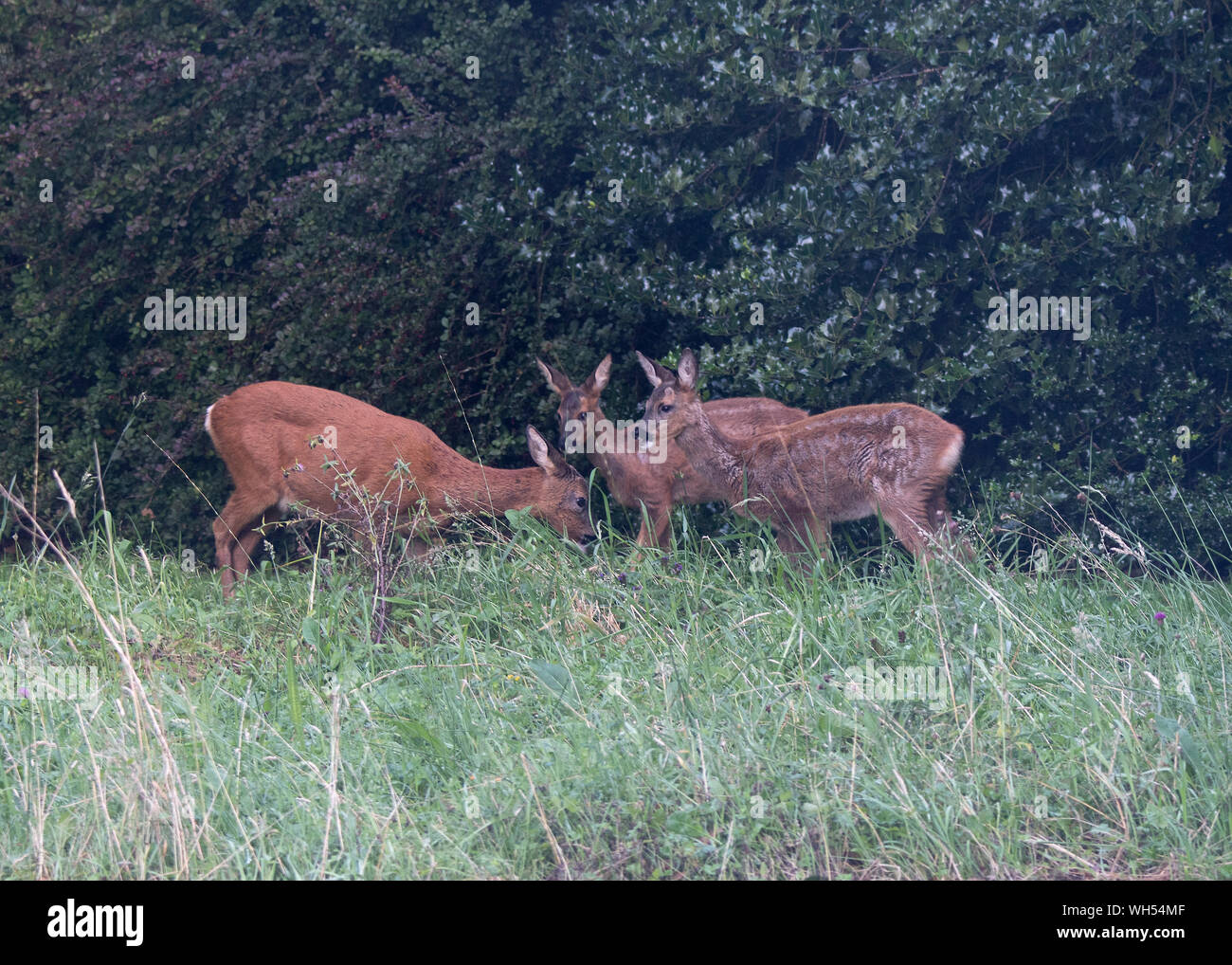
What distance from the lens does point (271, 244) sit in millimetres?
8219

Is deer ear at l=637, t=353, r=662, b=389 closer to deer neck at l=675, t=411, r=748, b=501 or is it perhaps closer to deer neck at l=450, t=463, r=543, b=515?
deer neck at l=675, t=411, r=748, b=501

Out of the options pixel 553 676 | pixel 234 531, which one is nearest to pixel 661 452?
pixel 234 531

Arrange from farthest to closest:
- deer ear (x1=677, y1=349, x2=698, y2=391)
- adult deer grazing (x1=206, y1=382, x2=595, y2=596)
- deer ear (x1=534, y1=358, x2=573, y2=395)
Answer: deer ear (x1=534, y1=358, x2=573, y2=395) < adult deer grazing (x1=206, y1=382, x2=595, y2=596) < deer ear (x1=677, y1=349, x2=698, y2=391)

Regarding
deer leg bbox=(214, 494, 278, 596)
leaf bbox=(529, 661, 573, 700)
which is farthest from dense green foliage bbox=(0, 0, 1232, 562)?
leaf bbox=(529, 661, 573, 700)

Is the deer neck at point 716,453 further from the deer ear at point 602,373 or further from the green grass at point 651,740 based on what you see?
the green grass at point 651,740

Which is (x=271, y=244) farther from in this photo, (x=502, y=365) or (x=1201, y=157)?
(x=1201, y=157)

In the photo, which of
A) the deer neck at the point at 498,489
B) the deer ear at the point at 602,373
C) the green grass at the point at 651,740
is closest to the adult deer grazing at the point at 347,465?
the deer neck at the point at 498,489

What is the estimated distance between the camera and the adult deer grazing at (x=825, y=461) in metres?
6.48

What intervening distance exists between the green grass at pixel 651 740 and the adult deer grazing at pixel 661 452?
7.85ft

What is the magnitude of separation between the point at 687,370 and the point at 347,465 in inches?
85.6

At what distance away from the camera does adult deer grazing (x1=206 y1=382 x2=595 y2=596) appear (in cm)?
733

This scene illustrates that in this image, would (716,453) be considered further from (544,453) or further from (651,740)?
(651,740)

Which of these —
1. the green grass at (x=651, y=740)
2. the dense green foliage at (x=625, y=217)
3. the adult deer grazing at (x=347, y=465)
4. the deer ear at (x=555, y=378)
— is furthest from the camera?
the deer ear at (x=555, y=378)
